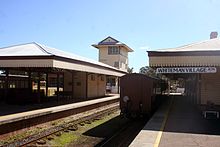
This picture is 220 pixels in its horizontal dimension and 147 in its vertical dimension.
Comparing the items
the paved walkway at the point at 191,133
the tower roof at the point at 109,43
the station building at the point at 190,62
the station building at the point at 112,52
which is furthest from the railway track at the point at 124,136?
the tower roof at the point at 109,43

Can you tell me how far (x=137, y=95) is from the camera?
1644 cm

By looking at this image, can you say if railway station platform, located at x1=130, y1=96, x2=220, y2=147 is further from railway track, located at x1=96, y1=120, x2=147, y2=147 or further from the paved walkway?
railway track, located at x1=96, y1=120, x2=147, y2=147

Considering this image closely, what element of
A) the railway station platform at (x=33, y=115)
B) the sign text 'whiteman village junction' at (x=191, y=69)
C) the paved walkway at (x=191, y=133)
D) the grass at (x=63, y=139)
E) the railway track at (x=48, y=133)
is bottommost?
the grass at (x=63, y=139)

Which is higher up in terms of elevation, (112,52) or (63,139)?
(112,52)

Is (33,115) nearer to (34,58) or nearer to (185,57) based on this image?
(34,58)

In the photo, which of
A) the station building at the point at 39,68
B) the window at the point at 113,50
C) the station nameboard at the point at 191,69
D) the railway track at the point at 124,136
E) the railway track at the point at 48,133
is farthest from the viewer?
the window at the point at 113,50

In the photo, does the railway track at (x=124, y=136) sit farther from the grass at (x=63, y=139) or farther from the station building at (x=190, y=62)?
the station building at (x=190, y=62)

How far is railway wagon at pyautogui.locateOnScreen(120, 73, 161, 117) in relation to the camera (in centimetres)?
1631

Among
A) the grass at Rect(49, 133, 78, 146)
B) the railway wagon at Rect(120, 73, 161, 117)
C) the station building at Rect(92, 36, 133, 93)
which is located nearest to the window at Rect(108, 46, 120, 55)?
the station building at Rect(92, 36, 133, 93)

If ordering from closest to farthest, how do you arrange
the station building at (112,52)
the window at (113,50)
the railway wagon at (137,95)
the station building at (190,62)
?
1. the station building at (190,62)
2. the railway wagon at (137,95)
3. the station building at (112,52)
4. the window at (113,50)

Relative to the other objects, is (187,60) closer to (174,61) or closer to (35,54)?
(174,61)

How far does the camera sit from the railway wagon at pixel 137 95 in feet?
53.5

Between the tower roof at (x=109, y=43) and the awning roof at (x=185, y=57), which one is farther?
the tower roof at (x=109, y=43)

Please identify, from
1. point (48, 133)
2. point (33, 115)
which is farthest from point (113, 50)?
point (48, 133)
